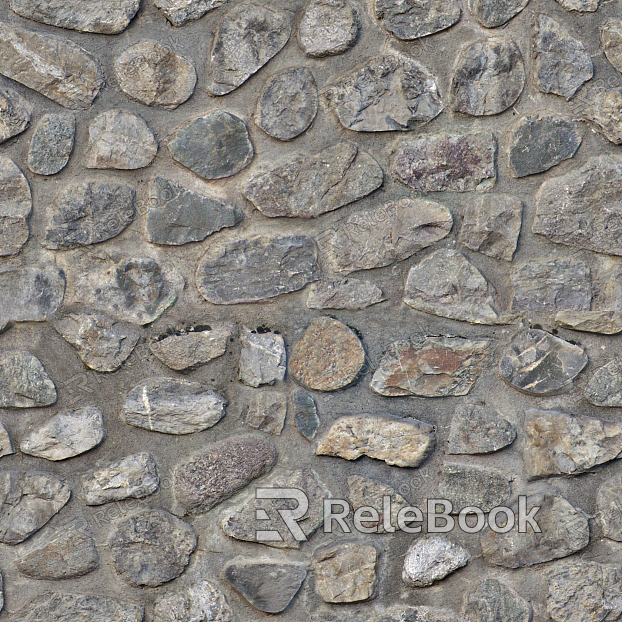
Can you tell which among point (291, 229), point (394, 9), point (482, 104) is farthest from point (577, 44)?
point (291, 229)

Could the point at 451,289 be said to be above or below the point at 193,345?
above

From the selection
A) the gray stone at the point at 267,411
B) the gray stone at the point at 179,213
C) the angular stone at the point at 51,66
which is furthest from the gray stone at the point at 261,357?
the angular stone at the point at 51,66

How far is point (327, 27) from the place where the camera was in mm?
1487

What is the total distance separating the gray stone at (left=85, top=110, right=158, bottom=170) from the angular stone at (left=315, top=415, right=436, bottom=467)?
779 mm

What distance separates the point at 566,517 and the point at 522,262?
638 millimetres

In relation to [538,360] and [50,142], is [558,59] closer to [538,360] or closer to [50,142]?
[538,360]

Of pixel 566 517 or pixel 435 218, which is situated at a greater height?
pixel 435 218

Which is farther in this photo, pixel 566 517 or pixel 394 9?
pixel 566 517

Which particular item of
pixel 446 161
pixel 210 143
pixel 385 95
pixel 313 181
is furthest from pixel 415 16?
pixel 210 143

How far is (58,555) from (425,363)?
0.98 meters

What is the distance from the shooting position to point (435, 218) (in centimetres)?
155

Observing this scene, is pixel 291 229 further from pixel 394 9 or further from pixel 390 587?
pixel 390 587

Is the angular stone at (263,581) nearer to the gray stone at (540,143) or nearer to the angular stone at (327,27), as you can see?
the gray stone at (540,143)

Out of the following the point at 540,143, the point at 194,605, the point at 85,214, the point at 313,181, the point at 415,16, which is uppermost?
the point at 415,16
